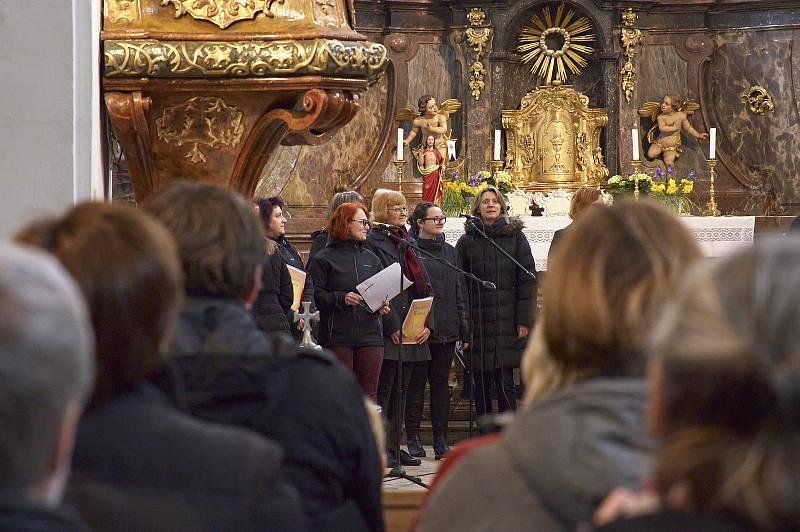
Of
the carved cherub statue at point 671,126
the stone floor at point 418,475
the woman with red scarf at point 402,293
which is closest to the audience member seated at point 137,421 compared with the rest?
the stone floor at point 418,475

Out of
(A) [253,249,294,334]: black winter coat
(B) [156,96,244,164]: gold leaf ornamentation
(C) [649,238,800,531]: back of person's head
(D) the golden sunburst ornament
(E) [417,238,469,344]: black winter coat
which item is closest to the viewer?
(C) [649,238,800,531]: back of person's head

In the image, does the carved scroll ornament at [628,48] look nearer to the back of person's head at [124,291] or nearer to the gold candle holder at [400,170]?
the gold candle holder at [400,170]

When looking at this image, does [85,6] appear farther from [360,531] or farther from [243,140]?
[360,531]

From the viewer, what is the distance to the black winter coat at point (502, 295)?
754 cm

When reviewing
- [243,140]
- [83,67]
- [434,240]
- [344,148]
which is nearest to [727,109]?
[344,148]

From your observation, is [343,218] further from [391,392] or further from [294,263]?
[391,392]

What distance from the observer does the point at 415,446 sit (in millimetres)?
7645

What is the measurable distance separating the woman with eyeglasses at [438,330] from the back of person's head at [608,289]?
18.6 feet

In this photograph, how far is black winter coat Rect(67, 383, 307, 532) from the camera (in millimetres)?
1641

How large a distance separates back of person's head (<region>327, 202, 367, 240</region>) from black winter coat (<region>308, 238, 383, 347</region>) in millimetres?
54

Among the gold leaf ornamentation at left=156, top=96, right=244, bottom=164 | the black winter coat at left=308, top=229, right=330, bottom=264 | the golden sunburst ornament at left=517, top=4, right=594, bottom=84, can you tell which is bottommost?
the black winter coat at left=308, top=229, right=330, bottom=264

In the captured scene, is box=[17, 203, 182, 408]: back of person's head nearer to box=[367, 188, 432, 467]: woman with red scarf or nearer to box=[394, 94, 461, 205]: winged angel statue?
box=[367, 188, 432, 467]: woman with red scarf

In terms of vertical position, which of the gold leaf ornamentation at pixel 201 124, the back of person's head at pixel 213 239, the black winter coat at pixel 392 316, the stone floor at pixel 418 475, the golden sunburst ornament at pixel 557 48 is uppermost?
the golden sunburst ornament at pixel 557 48

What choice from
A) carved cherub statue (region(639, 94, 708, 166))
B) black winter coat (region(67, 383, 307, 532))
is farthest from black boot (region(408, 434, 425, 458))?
carved cherub statue (region(639, 94, 708, 166))
